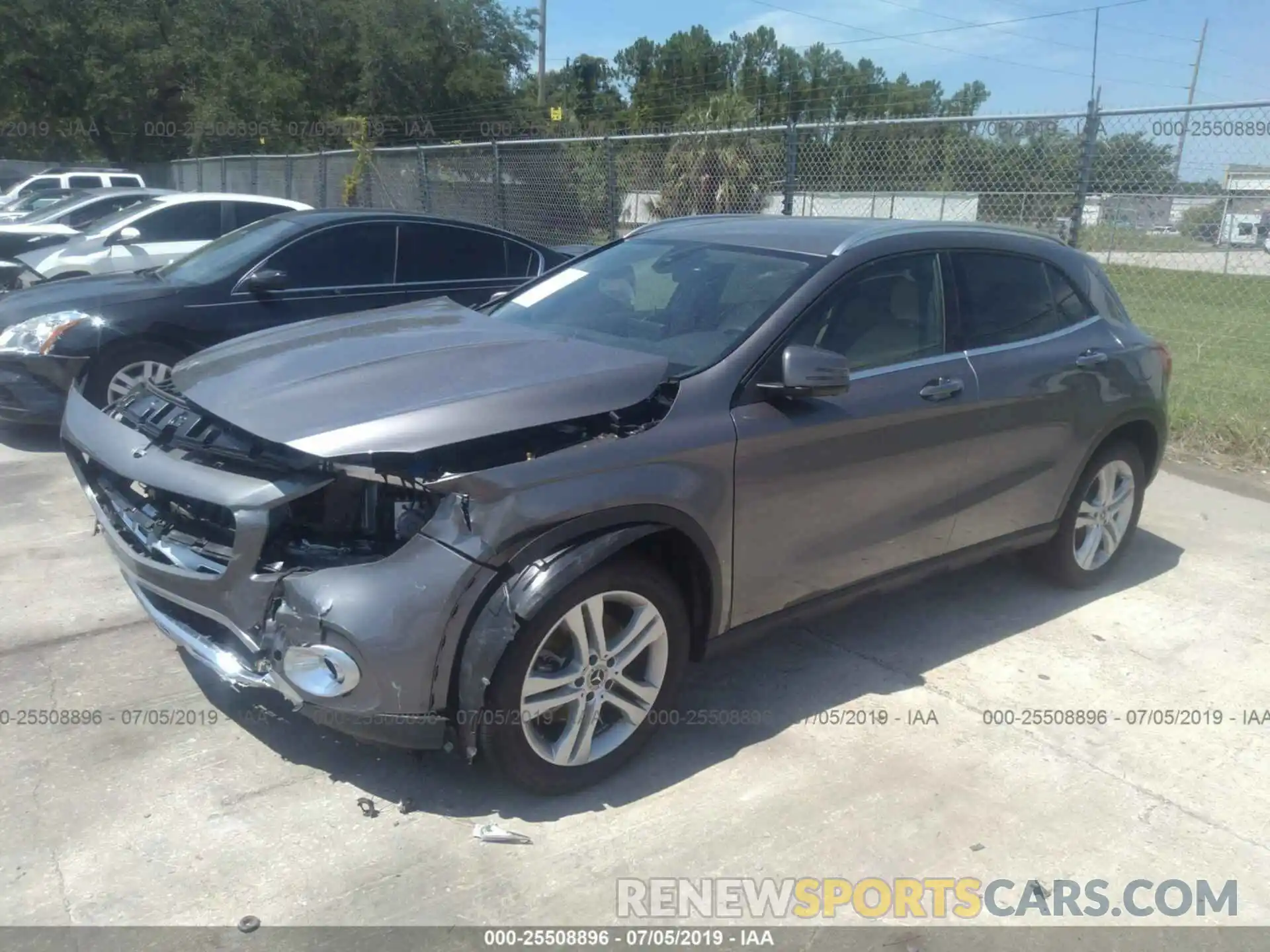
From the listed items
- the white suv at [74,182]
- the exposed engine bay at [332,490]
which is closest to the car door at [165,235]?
the exposed engine bay at [332,490]

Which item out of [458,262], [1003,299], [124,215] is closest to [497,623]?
[1003,299]

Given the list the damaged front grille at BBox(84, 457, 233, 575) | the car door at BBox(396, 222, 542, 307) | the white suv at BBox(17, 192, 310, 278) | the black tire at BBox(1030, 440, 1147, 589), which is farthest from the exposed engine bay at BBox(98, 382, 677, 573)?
the white suv at BBox(17, 192, 310, 278)

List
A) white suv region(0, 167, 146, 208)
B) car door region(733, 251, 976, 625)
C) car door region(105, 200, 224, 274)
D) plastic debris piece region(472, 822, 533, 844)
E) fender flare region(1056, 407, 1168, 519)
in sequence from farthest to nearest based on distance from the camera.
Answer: white suv region(0, 167, 146, 208) < car door region(105, 200, 224, 274) < fender flare region(1056, 407, 1168, 519) < car door region(733, 251, 976, 625) < plastic debris piece region(472, 822, 533, 844)

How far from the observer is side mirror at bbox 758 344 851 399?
3439 millimetres

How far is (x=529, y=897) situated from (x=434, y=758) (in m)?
0.73

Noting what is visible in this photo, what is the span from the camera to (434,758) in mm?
3432

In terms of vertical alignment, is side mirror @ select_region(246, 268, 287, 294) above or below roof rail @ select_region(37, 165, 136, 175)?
below

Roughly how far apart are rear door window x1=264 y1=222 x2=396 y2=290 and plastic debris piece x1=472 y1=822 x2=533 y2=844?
4872mm

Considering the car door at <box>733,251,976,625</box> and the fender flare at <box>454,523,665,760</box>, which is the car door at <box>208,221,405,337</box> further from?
the fender flare at <box>454,523,665,760</box>

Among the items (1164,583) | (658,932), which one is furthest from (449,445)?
(1164,583)

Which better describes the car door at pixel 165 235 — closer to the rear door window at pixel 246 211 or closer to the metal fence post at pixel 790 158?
the rear door window at pixel 246 211

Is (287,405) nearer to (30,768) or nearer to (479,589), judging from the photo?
(479,589)

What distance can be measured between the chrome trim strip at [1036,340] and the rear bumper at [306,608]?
246 centimetres

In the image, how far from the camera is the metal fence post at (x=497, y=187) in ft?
44.2
